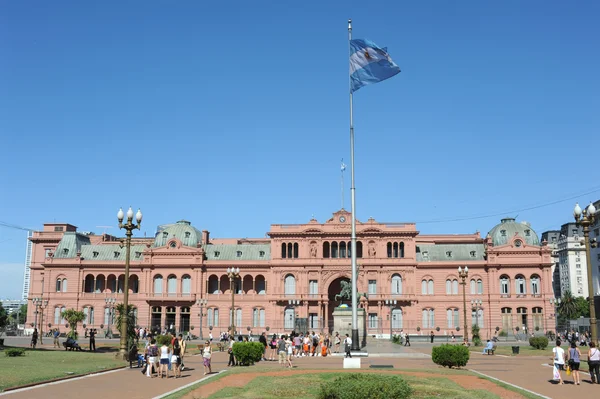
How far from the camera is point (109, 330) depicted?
8688 cm

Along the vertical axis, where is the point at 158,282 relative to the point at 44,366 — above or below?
above

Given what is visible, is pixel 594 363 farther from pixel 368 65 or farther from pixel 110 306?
pixel 110 306

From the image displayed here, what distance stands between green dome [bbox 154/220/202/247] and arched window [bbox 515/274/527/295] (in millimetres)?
47736

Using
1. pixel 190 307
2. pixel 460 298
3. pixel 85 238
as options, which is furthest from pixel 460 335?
pixel 85 238

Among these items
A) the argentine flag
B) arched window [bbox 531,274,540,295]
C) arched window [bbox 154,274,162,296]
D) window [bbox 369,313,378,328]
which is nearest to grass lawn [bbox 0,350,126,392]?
the argentine flag

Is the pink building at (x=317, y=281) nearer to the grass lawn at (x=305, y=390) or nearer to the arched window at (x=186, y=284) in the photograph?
the arched window at (x=186, y=284)

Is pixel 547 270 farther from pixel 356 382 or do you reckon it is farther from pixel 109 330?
pixel 356 382

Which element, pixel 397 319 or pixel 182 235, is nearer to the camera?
pixel 397 319

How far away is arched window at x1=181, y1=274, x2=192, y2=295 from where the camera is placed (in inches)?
3738

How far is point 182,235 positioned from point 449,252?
4074 cm

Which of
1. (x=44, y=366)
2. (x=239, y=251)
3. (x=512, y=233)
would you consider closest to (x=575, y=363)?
(x=44, y=366)

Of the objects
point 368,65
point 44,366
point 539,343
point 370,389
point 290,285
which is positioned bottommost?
point 539,343

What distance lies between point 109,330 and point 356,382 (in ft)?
250

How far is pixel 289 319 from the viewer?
301ft
